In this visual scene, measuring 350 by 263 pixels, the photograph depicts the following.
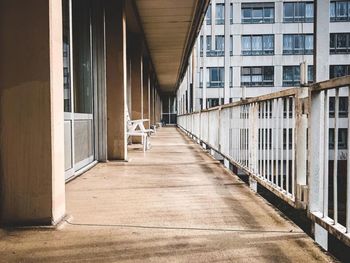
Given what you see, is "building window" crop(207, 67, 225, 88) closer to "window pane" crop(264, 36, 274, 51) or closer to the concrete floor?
"window pane" crop(264, 36, 274, 51)

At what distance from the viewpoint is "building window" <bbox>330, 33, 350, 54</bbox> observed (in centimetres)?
3331

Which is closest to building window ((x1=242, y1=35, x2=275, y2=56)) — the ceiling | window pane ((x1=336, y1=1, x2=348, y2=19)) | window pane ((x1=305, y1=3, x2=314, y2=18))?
window pane ((x1=305, y1=3, x2=314, y2=18))

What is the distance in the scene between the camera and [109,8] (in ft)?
20.3

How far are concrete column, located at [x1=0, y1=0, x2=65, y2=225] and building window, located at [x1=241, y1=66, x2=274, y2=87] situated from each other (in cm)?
3383

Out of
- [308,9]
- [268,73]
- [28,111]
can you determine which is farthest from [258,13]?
[28,111]

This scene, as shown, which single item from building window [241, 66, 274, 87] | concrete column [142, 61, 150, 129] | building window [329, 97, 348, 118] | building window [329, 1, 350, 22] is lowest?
building window [329, 97, 348, 118]

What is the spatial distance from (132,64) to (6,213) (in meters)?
8.81

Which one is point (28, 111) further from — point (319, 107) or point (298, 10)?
point (298, 10)

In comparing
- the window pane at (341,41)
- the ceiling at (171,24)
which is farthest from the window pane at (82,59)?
the window pane at (341,41)

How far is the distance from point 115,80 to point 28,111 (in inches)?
147

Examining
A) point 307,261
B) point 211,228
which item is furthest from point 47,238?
point 307,261

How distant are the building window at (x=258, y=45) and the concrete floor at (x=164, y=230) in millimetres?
33175

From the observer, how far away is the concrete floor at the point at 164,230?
6.68ft

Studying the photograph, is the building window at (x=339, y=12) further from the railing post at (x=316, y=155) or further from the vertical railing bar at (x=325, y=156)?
the vertical railing bar at (x=325, y=156)
